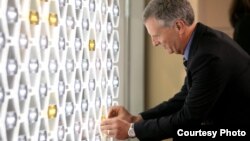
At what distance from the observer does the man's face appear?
175 centimetres

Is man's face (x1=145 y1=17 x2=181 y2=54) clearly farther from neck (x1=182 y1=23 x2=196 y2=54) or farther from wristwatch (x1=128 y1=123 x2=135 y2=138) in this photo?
wristwatch (x1=128 y1=123 x2=135 y2=138)

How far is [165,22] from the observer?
1727mm

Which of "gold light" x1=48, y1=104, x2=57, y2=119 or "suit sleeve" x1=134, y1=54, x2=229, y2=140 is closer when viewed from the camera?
"suit sleeve" x1=134, y1=54, x2=229, y2=140

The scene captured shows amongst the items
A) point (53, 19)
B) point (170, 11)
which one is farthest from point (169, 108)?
point (53, 19)

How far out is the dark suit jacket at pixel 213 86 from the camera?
5.34 feet

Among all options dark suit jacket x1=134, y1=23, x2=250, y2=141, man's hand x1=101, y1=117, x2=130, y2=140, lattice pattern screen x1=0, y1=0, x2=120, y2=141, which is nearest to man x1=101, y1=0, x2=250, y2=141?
dark suit jacket x1=134, y1=23, x2=250, y2=141

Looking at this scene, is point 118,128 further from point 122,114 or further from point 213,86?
point 213,86

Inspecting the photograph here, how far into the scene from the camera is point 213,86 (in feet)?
5.36

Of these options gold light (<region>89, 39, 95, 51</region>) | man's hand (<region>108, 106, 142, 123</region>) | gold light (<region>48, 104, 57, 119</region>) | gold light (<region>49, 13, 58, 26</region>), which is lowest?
man's hand (<region>108, 106, 142, 123</region>)

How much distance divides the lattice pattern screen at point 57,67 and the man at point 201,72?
37 cm

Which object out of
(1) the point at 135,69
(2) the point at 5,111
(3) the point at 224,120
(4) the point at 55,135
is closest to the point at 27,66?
(2) the point at 5,111

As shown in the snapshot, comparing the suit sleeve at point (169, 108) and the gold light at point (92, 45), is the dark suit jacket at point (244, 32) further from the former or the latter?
the gold light at point (92, 45)

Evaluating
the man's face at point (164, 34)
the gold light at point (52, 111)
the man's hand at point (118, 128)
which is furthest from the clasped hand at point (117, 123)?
the man's face at point (164, 34)

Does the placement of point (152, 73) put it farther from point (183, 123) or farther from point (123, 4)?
point (183, 123)
